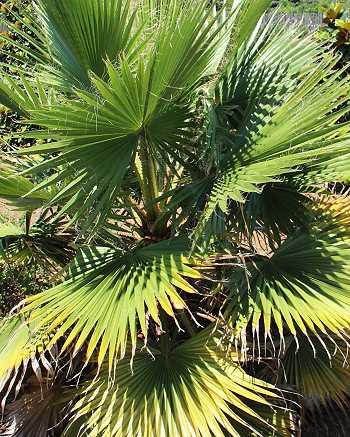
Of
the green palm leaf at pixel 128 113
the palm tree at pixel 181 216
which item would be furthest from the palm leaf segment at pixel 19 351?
the green palm leaf at pixel 128 113

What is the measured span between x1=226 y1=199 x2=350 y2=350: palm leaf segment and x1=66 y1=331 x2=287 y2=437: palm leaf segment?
22cm

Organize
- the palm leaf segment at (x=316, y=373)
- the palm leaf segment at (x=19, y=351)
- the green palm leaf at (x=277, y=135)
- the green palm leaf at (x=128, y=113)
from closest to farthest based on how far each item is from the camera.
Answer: the green palm leaf at (x=128, y=113) < the green palm leaf at (x=277, y=135) < the palm leaf segment at (x=19, y=351) < the palm leaf segment at (x=316, y=373)

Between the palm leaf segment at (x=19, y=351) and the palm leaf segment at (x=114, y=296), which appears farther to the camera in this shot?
the palm leaf segment at (x=19, y=351)

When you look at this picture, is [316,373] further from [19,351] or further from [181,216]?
[19,351]

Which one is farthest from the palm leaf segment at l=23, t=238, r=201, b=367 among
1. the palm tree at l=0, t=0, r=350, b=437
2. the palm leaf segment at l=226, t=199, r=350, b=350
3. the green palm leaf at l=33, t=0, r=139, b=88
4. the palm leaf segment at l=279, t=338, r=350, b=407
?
the green palm leaf at l=33, t=0, r=139, b=88

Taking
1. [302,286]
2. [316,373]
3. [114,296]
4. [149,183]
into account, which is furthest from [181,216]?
[316,373]

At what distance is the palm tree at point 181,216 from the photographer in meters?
2.25

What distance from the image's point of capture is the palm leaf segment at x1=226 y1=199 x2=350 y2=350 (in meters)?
2.34

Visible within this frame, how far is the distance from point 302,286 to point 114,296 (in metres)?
0.77

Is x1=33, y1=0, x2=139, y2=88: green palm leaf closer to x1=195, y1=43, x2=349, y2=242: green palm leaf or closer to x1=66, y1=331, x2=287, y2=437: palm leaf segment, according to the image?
x1=195, y1=43, x2=349, y2=242: green palm leaf

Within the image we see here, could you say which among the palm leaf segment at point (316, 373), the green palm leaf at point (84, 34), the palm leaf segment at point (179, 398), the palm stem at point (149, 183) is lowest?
the palm leaf segment at point (316, 373)

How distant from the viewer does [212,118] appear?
244 centimetres

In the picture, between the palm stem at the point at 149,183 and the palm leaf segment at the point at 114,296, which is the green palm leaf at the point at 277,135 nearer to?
the palm leaf segment at the point at 114,296

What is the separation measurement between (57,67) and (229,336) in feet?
4.82
